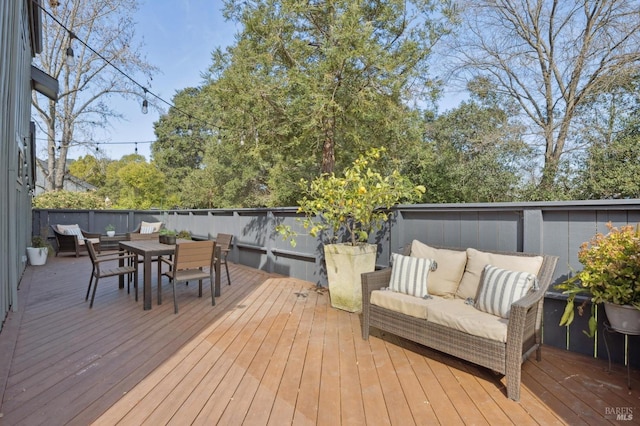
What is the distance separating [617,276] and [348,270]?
7.68 feet

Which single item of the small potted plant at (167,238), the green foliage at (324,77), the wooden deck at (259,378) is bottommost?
the wooden deck at (259,378)

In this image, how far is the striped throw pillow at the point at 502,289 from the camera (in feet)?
7.78

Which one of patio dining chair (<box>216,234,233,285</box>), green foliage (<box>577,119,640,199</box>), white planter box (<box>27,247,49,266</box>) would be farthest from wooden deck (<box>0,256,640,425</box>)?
green foliage (<box>577,119,640,199</box>)

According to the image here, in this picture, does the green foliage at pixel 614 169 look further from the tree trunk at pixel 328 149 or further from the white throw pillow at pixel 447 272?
the white throw pillow at pixel 447 272

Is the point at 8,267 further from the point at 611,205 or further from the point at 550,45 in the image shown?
the point at 550,45

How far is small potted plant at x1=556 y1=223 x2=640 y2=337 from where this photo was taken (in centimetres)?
218

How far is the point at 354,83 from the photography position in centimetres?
523

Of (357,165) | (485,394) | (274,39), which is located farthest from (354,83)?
(485,394)

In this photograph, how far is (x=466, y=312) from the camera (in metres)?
2.50

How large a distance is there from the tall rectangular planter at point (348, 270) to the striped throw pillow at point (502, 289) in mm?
1507

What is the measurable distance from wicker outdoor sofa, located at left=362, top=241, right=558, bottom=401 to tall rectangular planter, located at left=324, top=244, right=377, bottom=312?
2.09 feet

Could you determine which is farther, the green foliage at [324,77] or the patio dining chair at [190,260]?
the green foliage at [324,77]

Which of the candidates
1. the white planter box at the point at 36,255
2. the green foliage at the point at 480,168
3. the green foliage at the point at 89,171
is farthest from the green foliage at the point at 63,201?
the green foliage at the point at 89,171

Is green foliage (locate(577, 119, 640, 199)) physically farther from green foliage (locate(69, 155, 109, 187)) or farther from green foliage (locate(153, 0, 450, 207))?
green foliage (locate(69, 155, 109, 187))
